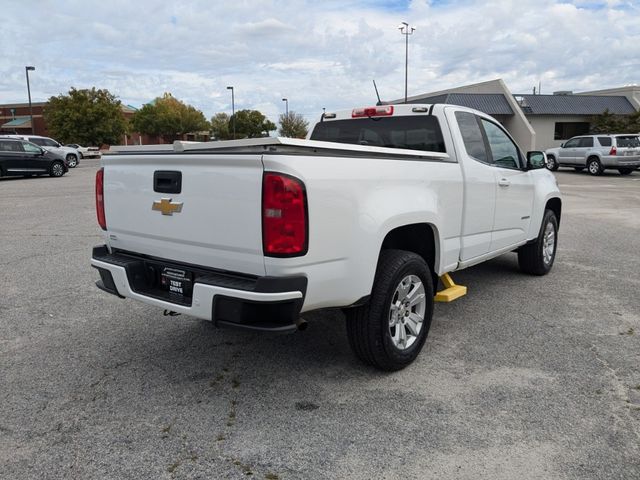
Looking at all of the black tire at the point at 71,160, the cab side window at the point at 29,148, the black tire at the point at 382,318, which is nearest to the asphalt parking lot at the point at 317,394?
the black tire at the point at 382,318

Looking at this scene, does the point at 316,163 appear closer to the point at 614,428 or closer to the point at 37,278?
the point at 614,428

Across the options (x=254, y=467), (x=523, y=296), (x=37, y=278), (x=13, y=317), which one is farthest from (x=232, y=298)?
(x=37, y=278)

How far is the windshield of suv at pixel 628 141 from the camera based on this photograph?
23688 mm

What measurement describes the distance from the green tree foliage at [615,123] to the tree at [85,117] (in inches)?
1675

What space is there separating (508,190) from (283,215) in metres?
3.19

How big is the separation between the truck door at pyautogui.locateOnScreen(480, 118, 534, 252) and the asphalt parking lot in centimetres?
68

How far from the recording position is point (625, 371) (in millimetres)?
3887

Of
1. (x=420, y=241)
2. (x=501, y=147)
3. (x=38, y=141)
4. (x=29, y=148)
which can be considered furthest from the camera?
(x=38, y=141)

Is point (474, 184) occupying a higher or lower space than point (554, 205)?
higher

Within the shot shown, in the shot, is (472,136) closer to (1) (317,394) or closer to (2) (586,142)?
(1) (317,394)

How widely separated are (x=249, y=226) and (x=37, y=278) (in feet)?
14.7

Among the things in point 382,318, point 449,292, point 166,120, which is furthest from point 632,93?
point 166,120

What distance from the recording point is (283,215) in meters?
2.97

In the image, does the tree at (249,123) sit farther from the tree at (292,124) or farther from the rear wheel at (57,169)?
the rear wheel at (57,169)
